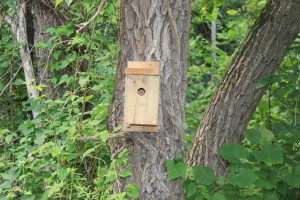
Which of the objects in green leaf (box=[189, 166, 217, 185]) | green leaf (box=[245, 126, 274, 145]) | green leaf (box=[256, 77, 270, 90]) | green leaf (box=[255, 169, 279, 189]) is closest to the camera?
green leaf (box=[189, 166, 217, 185])

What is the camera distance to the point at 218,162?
3125mm

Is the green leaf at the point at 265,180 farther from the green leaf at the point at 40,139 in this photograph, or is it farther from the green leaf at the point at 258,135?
the green leaf at the point at 40,139

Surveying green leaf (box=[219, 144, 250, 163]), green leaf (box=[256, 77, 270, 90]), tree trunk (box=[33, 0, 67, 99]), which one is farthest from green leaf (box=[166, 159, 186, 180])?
tree trunk (box=[33, 0, 67, 99])

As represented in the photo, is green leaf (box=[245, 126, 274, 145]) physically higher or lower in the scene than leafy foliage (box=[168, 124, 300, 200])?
higher

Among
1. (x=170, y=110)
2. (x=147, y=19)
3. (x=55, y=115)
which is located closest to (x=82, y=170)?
(x=55, y=115)

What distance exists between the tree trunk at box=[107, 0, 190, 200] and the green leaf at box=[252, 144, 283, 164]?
0.76m

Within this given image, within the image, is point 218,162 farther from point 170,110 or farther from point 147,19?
point 147,19

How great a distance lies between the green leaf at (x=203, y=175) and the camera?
2.38 metres

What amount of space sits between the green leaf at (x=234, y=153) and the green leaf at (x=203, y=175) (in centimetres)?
20

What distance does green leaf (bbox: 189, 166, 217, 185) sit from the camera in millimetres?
2375

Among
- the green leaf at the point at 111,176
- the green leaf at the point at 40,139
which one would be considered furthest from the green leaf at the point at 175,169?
the green leaf at the point at 40,139

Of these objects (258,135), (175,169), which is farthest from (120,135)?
(258,135)

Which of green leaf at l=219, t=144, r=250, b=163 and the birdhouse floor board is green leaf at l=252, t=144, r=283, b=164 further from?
the birdhouse floor board

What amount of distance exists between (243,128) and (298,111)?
0.77 meters
